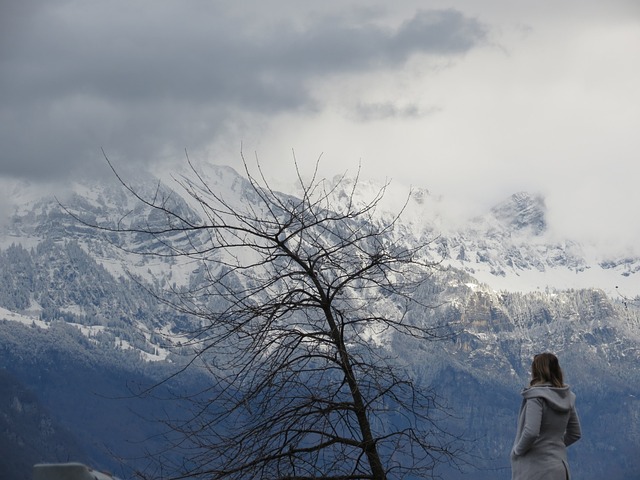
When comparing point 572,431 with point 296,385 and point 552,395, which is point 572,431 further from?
point 296,385

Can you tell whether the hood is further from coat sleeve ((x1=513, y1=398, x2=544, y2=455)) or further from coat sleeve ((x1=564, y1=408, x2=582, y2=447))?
coat sleeve ((x1=564, y1=408, x2=582, y2=447))

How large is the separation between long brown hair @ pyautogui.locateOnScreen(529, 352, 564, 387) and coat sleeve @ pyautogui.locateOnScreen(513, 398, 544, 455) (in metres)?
0.23

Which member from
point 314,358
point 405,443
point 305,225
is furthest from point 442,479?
point 305,225

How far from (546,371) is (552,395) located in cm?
→ 25

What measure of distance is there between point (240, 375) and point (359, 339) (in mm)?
2356

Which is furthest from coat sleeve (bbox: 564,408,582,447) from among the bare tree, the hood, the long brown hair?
the bare tree

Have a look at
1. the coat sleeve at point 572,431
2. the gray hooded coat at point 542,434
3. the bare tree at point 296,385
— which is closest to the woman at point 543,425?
the gray hooded coat at point 542,434

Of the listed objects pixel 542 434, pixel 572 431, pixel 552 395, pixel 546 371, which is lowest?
pixel 542 434

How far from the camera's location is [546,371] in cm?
1424

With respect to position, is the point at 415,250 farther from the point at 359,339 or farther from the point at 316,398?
the point at 316,398

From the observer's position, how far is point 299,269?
16859 mm

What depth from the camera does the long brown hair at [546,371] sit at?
46.8 ft

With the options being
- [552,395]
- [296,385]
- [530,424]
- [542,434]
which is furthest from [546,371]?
[296,385]

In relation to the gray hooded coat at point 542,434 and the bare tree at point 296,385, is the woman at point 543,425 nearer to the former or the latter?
the gray hooded coat at point 542,434
